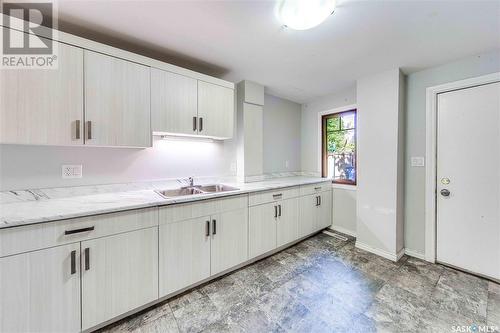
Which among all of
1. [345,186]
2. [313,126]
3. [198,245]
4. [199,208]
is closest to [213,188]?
[199,208]

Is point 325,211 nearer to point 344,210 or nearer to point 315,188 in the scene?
point 344,210

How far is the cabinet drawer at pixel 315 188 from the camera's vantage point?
9.22ft

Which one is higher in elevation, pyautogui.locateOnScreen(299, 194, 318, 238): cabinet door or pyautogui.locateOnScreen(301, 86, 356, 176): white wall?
pyautogui.locateOnScreen(301, 86, 356, 176): white wall

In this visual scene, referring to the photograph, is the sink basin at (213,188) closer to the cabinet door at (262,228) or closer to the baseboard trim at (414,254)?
the cabinet door at (262,228)

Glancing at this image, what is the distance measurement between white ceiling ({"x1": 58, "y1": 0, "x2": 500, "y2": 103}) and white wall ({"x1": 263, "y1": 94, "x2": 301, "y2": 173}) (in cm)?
100

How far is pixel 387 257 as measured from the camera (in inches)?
95.7

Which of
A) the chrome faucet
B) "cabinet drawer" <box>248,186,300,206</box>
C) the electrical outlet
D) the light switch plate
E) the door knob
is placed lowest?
"cabinet drawer" <box>248,186,300,206</box>

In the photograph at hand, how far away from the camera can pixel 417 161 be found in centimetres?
244

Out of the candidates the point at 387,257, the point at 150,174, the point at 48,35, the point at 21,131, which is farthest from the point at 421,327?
the point at 48,35

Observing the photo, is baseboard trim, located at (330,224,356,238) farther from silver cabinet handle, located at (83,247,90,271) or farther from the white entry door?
silver cabinet handle, located at (83,247,90,271)

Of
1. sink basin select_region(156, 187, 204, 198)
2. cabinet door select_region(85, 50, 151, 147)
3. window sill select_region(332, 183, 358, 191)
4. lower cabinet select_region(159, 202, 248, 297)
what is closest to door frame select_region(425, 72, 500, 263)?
window sill select_region(332, 183, 358, 191)

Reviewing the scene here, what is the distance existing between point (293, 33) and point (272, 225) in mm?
2047

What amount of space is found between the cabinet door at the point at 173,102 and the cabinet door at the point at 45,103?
→ 55 cm

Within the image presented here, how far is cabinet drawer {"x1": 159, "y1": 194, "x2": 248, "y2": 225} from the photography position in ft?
5.38
